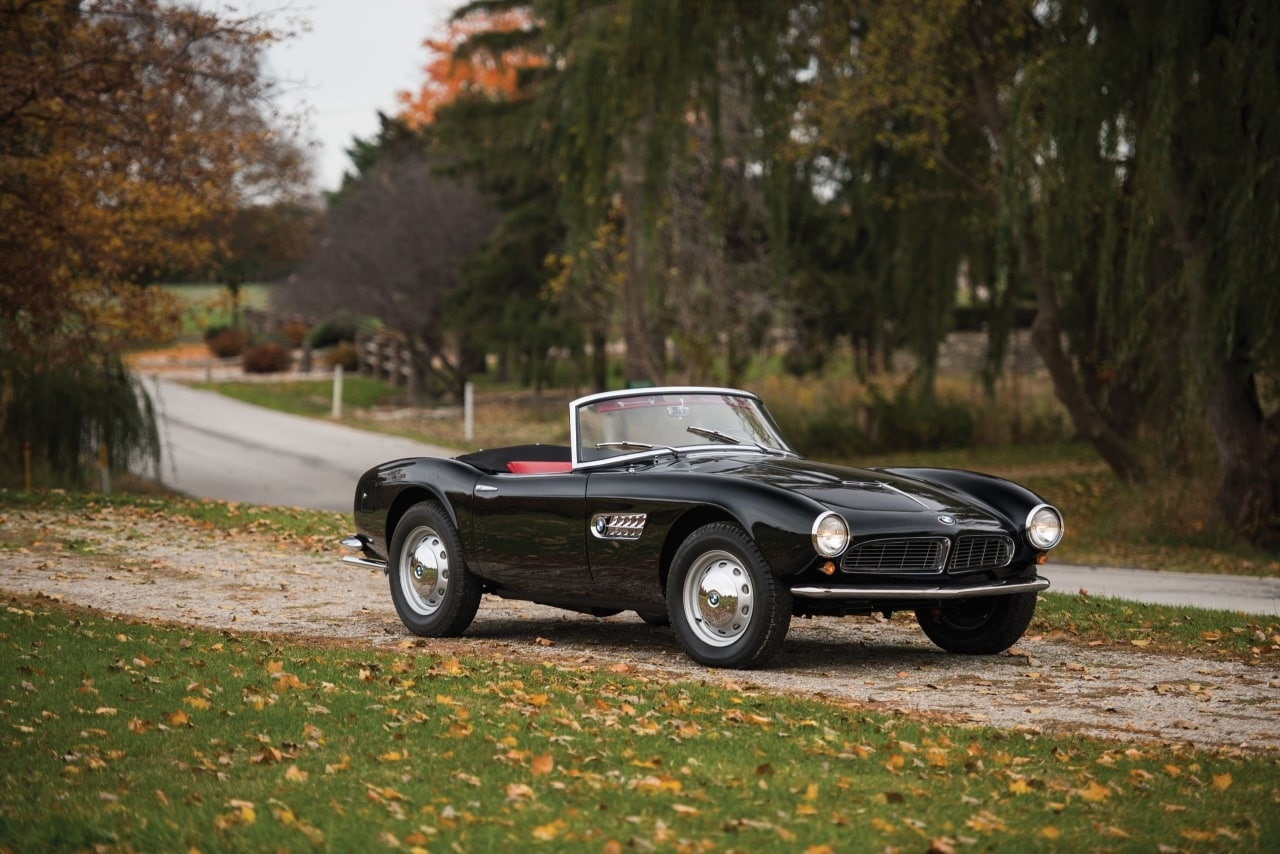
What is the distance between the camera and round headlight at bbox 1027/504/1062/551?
9.42 m

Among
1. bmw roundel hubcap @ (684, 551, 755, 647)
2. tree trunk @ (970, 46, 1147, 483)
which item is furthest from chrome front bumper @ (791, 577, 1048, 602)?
tree trunk @ (970, 46, 1147, 483)

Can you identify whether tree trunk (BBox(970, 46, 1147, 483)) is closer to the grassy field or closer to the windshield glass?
the grassy field

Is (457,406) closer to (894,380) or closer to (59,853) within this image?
(894,380)

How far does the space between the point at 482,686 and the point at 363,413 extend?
117 feet

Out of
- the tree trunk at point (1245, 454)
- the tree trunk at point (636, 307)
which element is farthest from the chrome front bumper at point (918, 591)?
the tree trunk at point (636, 307)

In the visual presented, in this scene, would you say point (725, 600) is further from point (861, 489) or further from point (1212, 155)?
point (1212, 155)

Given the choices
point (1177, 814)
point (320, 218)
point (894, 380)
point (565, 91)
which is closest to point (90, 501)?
→ point (565, 91)

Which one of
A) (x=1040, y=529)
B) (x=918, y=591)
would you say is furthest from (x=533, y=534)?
(x=1040, y=529)

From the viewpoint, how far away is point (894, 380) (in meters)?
33.8

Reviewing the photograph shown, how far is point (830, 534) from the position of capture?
8.59 metres

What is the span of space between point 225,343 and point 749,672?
5456 centimetres

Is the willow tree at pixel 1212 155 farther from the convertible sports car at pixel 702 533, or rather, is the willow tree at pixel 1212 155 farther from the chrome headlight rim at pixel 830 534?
the chrome headlight rim at pixel 830 534

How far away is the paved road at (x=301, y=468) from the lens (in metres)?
15.2

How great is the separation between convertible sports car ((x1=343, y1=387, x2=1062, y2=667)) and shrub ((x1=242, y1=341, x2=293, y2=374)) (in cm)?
4472
